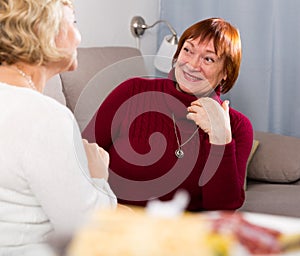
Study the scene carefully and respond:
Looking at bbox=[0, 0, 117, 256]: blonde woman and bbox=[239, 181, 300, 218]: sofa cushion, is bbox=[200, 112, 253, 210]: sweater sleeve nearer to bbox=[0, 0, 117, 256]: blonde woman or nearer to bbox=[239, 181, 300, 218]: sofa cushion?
bbox=[0, 0, 117, 256]: blonde woman

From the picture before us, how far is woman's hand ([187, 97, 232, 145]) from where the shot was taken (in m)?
0.69

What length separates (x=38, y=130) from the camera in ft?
1.87

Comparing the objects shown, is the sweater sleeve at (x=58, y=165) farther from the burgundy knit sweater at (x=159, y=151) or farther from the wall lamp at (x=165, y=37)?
the wall lamp at (x=165, y=37)

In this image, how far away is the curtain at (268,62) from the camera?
2090mm

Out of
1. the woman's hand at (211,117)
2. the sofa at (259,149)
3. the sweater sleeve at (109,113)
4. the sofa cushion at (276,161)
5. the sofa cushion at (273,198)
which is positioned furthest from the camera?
the sofa cushion at (276,161)

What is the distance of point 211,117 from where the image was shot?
2.29 feet

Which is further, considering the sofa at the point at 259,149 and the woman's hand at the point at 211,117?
the sofa at the point at 259,149

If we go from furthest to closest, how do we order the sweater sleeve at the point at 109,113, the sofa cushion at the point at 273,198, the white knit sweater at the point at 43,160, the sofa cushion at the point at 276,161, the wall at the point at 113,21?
1. the wall at the point at 113,21
2. the sofa cushion at the point at 276,161
3. the sofa cushion at the point at 273,198
4. the sweater sleeve at the point at 109,113
5. the white knit sweater at the point at 43,160

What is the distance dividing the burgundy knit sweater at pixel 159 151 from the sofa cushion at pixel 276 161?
0.89m

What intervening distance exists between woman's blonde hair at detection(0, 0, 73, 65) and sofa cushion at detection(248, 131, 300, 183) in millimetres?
1284

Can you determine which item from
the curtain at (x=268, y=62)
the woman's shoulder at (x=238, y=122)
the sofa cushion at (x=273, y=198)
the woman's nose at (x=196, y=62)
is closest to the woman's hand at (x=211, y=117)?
the woman's nose at (x=196, y=62)

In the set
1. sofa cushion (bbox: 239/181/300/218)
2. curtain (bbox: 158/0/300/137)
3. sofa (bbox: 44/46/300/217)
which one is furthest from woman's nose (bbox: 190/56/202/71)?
curtain (bbox: 158/0/300/137)

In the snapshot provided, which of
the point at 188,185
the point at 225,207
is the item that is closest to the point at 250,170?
the point at 225,207

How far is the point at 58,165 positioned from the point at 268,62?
165cm
